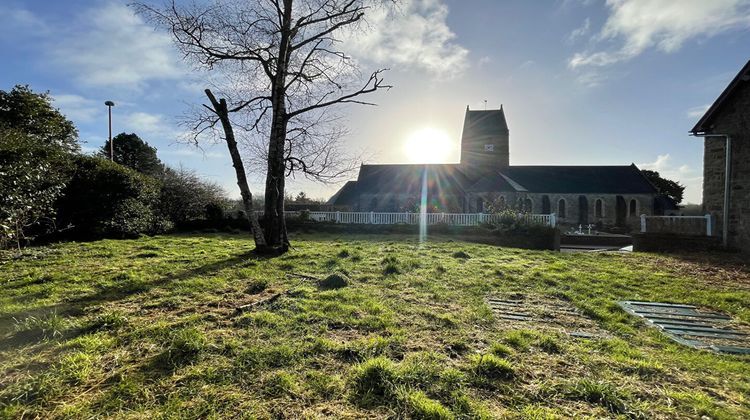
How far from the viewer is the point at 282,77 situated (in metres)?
8.48

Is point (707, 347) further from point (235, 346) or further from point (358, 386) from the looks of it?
point (235, 346)

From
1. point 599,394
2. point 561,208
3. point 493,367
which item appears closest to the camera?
point 599,394

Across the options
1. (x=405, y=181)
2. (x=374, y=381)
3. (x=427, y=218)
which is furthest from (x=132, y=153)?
(x=374, y=381)

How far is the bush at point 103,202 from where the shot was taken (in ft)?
36.7

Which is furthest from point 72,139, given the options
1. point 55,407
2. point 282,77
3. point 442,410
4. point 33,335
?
point 442,410

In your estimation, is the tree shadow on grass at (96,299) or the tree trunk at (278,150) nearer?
the tree shadow on grass at (96,299)

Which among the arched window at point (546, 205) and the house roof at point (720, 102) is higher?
the house roof at point (720, 102)

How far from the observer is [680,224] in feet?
40.6

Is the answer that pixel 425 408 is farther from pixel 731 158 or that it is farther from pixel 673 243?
pixel 731 158

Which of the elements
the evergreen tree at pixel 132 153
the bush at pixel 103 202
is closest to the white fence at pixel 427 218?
the bush at pixel 103 202

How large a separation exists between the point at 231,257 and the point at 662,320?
294 inches

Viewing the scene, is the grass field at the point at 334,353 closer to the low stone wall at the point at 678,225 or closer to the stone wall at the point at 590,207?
the low stone wall at the point at 678,225

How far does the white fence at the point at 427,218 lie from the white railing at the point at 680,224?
10.6 feet

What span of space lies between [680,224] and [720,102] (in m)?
4.08
